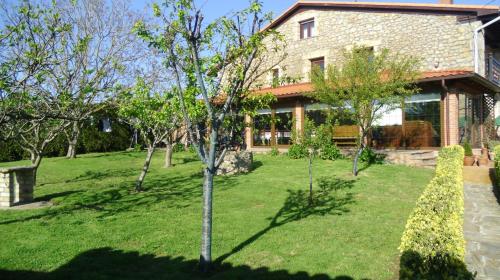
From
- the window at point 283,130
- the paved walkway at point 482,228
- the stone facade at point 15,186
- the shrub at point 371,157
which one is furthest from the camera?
the window at point 283,130

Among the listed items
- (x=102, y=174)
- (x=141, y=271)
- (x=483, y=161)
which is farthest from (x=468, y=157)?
(x=102, y=174)

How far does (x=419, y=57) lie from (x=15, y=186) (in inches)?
→ 663

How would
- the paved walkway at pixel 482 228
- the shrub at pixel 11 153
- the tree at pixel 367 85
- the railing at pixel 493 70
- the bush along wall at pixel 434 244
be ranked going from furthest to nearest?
the shrub at pixel 11 153 → the railing at pixel 493 70 → the tree at pixel 367 85 → the paved walkway at pixel 482 228 → the bush along wall at pixel 434 244

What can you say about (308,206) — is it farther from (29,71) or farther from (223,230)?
(29,71)

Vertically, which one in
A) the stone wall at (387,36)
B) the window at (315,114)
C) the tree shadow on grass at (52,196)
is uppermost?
the stone wall at (387,36)

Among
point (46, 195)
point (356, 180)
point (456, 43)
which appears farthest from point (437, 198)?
point (456, 43)

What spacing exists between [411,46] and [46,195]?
16.7 metres

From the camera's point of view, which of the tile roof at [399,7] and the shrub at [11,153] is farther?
the shrub at [11,153]

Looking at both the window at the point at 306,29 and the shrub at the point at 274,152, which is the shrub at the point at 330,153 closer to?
the shrub at the point at 274,152

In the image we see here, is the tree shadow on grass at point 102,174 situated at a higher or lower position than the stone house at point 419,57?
lower

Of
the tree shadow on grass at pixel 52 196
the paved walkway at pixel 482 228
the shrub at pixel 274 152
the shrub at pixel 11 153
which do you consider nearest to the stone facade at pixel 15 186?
the tree shadow on grass at pixel 52 196

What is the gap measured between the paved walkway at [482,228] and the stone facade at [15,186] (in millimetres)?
9660

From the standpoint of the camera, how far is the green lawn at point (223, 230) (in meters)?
5.21

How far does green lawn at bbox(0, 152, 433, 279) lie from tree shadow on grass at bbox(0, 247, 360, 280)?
14mm
